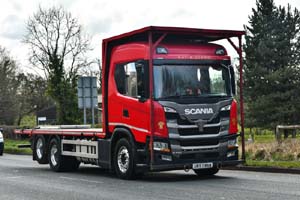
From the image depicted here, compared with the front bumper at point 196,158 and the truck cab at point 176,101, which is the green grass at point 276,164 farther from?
the truck cab at point 176,101

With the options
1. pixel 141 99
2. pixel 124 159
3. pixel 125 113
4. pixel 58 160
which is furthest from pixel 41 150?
pixel 141 99

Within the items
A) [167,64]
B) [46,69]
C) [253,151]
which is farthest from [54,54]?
[167,64]

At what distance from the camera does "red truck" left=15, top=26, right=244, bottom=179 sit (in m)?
13.8

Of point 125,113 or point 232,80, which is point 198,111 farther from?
point 125,113

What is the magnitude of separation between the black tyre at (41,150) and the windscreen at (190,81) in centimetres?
673

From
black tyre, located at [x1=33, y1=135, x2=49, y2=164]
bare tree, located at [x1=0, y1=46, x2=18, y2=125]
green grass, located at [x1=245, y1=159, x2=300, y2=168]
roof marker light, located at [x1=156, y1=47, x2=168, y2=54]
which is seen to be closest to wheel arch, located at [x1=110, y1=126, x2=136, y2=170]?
roof marker light, located at [x1=156, y1=47, x2=168, y2=54]

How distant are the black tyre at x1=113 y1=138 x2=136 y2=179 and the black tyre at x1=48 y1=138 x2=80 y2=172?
12.0 ft

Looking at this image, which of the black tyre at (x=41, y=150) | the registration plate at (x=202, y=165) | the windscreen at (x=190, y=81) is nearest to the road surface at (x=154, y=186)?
the registration plate at (x=202, y=165)

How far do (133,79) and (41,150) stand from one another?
20.9 feet

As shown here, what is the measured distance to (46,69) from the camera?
59500mm

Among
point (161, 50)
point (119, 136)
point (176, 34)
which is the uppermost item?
point (176, 34)

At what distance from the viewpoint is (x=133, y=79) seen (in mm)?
14422

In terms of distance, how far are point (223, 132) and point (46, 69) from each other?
154 feet

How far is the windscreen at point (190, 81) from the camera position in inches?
548
